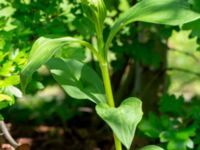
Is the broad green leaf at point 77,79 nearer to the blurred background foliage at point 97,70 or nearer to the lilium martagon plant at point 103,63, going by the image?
the lilium martagon plant at point 103,63

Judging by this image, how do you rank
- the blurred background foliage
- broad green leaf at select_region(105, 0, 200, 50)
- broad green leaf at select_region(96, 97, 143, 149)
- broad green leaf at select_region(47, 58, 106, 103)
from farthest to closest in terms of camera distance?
the blurred background foliage
broad green leaf at select_region(47, 58, 106, 103)
broad green leaf at select_region(105, 0, 200, 50)
broad green leaf at select_region(96, 97, 143, 149)

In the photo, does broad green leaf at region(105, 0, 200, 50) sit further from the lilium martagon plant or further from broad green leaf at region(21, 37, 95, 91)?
broad green leaf at region(21, 37, 95, 91)

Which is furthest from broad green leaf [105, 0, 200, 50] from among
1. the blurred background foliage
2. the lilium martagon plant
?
the blurred background foliage

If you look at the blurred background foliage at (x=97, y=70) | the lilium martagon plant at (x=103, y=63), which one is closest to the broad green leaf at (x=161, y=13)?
the lilium martagon plant at (x=103, y=63)

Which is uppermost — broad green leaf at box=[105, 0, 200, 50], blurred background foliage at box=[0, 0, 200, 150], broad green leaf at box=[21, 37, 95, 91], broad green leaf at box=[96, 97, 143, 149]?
broad green leaf at box=[105, 0, 200, 50]

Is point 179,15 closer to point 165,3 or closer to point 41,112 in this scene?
point 165,3

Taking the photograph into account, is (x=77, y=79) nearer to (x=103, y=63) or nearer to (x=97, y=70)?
(x=103, y=63)

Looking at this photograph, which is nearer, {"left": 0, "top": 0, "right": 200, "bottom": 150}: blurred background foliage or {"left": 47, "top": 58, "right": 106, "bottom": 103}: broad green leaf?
{"left": 47, "top": 58, "right": 106, "bottom": 103}: broad green leaf
